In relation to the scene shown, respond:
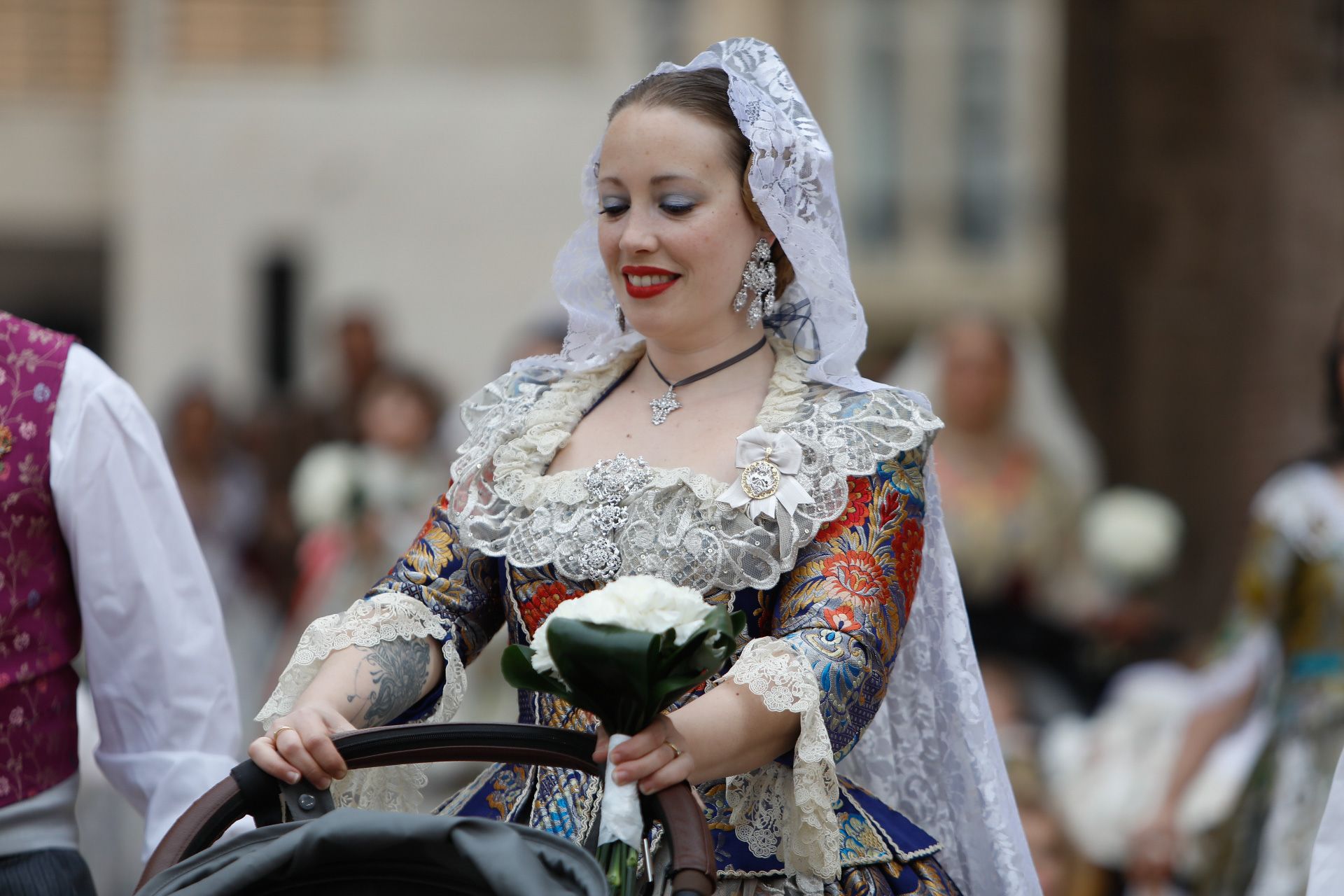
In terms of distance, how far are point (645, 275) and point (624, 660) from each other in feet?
2.29

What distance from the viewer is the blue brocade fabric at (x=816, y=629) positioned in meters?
2.61

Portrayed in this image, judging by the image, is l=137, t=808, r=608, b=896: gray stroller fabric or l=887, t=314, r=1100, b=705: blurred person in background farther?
l=887, t=314, r=1100, b=705: blurred person in background

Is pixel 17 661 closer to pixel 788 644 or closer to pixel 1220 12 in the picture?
pixel 788 644

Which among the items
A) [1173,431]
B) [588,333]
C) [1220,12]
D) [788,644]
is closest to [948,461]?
[1173,431]

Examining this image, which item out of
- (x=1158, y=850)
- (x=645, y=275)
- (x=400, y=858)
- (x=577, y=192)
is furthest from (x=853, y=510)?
(x=577, y=192)

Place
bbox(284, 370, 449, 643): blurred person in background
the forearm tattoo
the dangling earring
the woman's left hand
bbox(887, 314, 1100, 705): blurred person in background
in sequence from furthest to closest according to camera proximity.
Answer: bbox(887, 314, 1100, 705): blurred person in background
bbox(284, 370, 449, 643): blurred person in background
the dangling earring
the forearm tattoo
the woman's left hand

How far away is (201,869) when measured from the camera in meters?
2.29

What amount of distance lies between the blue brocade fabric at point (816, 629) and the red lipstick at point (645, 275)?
1.28 ft

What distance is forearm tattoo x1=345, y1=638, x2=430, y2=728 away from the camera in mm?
2715

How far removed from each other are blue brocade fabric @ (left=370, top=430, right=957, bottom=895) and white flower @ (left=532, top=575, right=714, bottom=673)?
0.27m

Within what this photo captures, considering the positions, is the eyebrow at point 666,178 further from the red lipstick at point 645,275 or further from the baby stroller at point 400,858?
the baby stroller at point 400,858

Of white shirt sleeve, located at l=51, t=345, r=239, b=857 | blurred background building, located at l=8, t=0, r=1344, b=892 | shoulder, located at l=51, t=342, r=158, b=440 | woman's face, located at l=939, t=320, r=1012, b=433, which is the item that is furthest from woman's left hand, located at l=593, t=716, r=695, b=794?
woman's face, located at l=939, t=320, r=1012, b=433

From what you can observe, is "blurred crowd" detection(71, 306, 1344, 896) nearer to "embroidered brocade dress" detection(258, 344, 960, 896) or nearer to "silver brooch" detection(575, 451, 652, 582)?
"embroidered brocade dress" detection(258, 344, 960, 896)

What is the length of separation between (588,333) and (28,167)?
1546 cm
